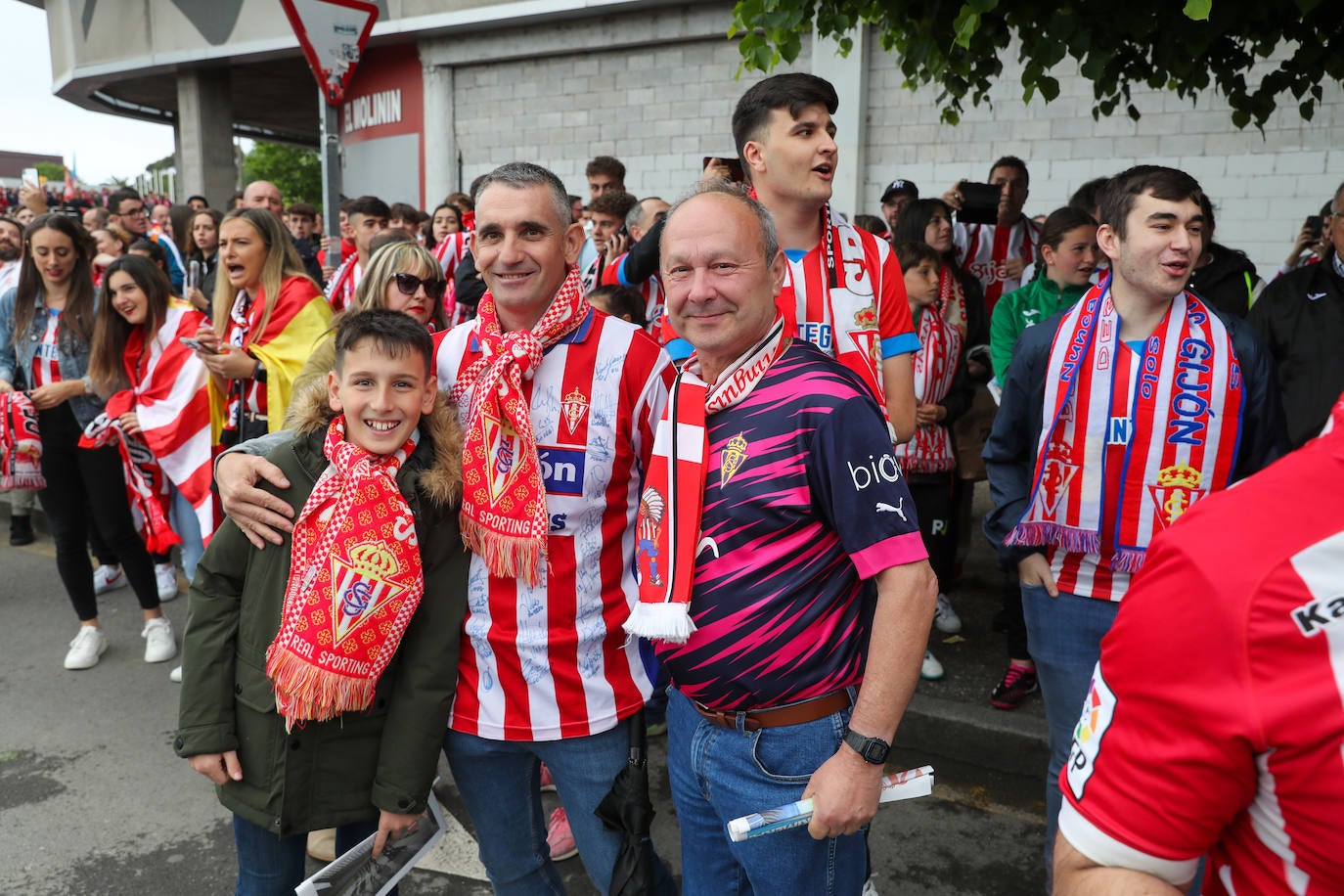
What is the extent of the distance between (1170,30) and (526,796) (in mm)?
3576

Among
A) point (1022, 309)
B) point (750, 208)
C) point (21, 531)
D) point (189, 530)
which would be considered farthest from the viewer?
point (21, 531)

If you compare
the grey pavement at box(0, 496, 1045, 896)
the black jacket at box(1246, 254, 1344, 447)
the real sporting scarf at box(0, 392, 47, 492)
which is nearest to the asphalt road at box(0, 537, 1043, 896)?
the grey pavement at box(0, 496, 1045, 896)

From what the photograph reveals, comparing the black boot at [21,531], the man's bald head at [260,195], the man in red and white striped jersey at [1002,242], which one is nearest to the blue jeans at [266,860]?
the man in red and white striped jersey at [1002,242]

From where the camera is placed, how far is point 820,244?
2.89 m

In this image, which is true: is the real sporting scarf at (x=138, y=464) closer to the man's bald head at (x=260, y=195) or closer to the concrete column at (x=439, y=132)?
the man's bald head at (x=260, y=195)

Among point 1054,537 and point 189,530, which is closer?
point 1054,537

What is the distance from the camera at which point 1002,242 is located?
21.0 ft

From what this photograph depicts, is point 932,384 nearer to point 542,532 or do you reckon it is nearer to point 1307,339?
point 1307,339

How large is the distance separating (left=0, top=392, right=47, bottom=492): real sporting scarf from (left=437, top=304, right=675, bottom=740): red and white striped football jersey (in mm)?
3917

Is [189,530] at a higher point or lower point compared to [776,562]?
lower

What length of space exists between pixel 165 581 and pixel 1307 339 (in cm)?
597

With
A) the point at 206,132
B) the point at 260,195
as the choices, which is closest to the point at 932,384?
the point at 260,195

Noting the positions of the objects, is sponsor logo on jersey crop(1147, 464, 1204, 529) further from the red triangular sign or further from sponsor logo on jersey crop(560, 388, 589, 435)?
the red triangular sign

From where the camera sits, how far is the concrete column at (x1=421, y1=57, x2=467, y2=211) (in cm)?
1348
